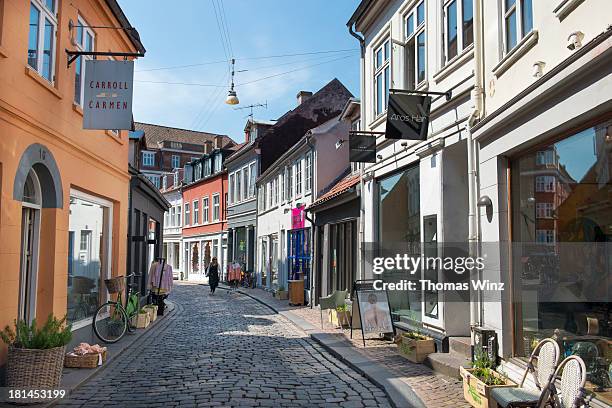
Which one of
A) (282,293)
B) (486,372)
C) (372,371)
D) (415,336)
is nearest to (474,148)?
(415,336)

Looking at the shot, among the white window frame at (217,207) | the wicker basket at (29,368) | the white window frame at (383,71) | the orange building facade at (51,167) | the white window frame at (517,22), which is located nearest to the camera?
the wicker basket at (29,368)

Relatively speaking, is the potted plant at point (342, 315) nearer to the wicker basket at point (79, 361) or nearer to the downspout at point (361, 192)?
the downspout at point (361, 192)

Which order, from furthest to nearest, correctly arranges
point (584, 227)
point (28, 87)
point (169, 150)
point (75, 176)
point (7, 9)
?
point (169, 150) → point (75, 176) → point (28, 87) → point (7, 9) → point (584, 227)

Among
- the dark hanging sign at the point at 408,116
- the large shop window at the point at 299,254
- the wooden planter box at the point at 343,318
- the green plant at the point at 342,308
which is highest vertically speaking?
the dark hanging sign at the point at 408,116

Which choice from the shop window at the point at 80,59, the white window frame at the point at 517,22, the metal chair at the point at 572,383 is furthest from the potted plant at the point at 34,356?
the white window frame at the point at 517,22

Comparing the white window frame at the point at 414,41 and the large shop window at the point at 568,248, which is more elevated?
the white window frame at the point at 414,41

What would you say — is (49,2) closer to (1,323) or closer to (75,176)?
(75,176)

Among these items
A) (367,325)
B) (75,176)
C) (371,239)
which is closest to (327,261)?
(371,239)

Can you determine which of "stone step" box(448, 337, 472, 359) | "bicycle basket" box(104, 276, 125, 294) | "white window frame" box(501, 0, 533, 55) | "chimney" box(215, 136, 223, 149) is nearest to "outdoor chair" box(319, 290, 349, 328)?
"bicycle basket" box(104, 276, 125, 294)

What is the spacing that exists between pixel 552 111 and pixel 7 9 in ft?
20.1

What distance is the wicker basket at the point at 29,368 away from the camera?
20.9 ft

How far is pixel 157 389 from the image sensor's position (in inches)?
279

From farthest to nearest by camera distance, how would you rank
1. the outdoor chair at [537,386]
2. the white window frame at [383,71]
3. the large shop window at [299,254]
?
the large shop window at [299,254] → the white window frame at [383,71] → the outdoor chair at [537,386]

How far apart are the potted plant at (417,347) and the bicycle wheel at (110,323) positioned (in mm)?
5393
